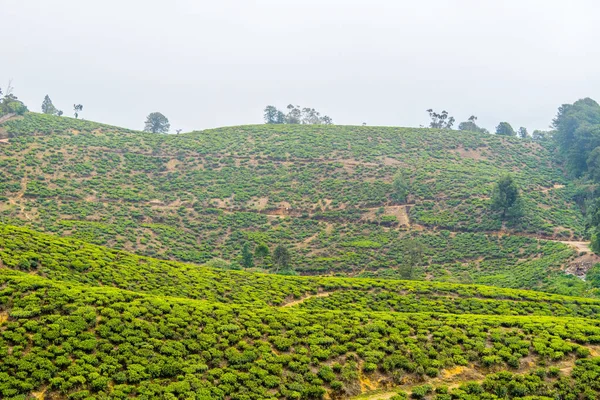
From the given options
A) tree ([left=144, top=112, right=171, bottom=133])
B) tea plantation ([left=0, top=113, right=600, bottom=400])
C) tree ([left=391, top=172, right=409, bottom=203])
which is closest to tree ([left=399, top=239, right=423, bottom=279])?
tea plantation ([left=0, top=113, right=600, bottom=400])

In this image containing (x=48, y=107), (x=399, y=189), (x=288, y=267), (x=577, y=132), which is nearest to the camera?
(x=288, y=267)

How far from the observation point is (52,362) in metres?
20.3

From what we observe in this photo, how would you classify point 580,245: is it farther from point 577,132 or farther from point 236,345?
point 236,345

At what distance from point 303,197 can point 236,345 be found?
50.1m

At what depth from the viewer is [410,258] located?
172ft

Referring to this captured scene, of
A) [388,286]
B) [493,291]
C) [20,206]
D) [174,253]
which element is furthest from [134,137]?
[493,291]

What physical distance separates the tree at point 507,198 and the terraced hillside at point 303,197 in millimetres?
1738

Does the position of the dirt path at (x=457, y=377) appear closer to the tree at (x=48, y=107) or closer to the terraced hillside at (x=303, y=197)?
the terraced hillside at (x=303, y=197)

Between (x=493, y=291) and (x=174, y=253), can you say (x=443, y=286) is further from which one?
(x=174, y=253)

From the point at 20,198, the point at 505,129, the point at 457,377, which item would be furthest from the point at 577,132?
the point at 20,198

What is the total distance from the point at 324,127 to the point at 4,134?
60408 mm

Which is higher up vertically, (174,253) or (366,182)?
(366,182)

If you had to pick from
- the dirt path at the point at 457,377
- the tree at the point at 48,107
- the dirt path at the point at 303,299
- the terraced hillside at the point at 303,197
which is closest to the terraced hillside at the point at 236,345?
the dirt path at the point at 457,377

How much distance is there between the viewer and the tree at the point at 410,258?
47.5m
